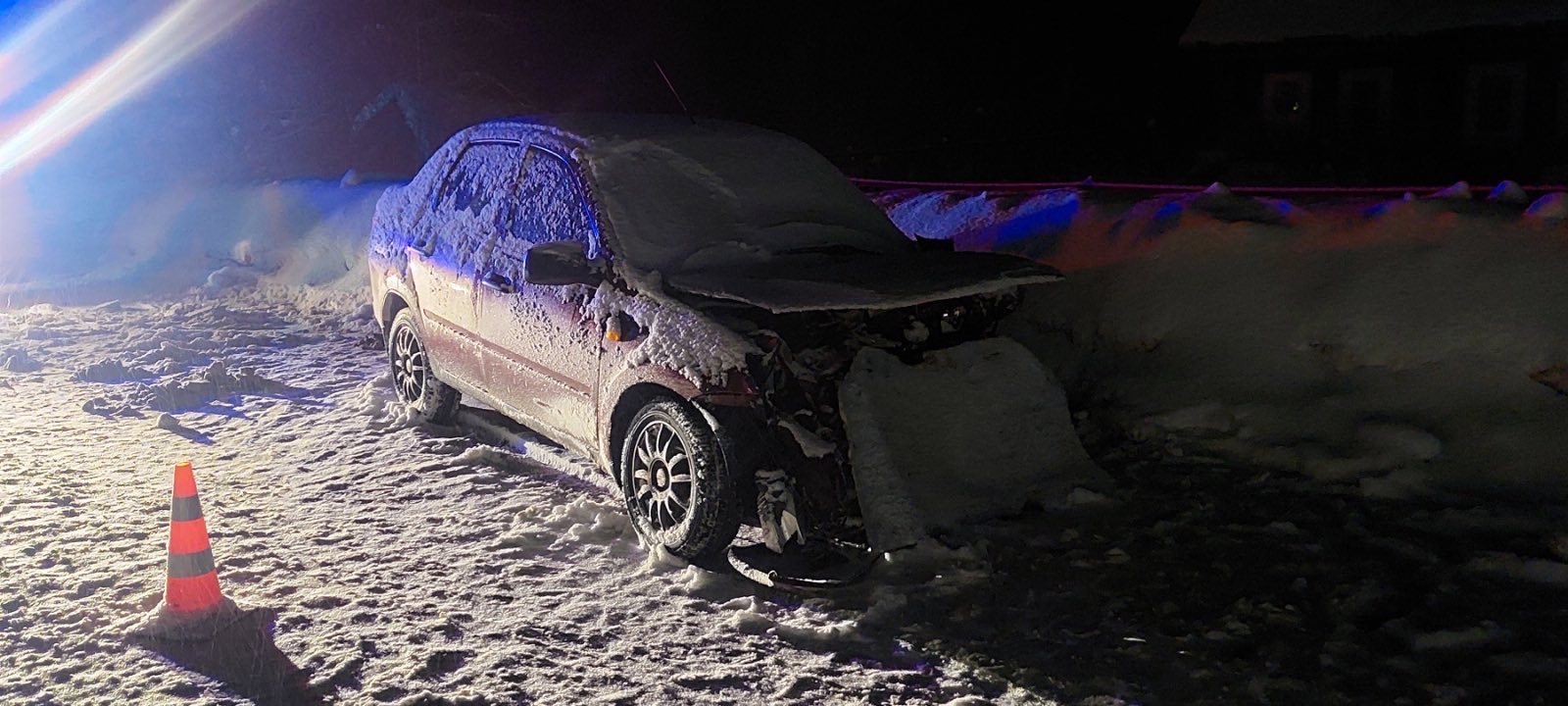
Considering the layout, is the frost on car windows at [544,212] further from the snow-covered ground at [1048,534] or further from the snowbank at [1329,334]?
the snowbank at [1329,334]

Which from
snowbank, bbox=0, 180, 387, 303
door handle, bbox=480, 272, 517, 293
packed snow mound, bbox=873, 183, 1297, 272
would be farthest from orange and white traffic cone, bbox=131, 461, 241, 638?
snowbank, bbox=0, 180, 387, 303

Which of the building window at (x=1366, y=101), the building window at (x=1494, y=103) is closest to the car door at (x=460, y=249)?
the building window at (x=1494, y=103)

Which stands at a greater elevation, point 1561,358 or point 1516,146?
point 1516,146

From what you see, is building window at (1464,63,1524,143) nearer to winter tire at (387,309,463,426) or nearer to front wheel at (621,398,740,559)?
winter tire at (387,309,463,426)

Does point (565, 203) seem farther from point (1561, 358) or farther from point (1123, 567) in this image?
point (1561, 358)

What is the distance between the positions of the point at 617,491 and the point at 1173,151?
68.3ft

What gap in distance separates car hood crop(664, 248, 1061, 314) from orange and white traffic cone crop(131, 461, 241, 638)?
6.63 ft

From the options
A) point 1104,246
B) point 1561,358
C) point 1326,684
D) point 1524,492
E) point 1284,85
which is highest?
point 1284,85

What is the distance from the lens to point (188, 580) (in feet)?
13.9

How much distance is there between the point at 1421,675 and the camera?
11.8 feet

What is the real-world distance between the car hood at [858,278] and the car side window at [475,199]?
143cm

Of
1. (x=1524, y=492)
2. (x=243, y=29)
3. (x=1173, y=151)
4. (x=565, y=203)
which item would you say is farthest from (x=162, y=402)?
(x=1173, y=151)

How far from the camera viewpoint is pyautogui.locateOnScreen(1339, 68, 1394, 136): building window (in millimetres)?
18812

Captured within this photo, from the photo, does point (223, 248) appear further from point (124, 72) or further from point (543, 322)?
point (543, 322)
